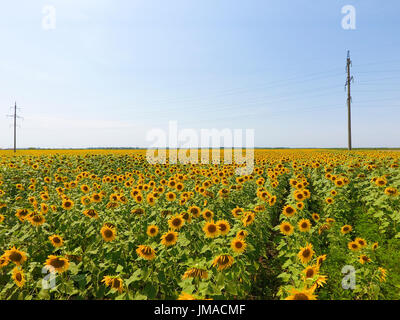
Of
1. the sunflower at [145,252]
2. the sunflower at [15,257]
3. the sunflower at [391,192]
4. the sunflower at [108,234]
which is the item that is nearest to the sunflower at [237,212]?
the sunflower at [145,252]

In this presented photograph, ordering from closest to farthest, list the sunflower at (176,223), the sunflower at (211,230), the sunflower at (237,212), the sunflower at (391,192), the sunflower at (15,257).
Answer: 1. the sunflower at (15,257)
2. the sunflower at (211,230)
3. the sunflower at (176,223)
4. the sunflower at (237,212)
5. the sunflower at (391,192)

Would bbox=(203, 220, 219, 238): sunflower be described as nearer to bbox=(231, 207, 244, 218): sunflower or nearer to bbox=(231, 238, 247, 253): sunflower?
bbox=(231, 238, 247, 253): sunflower

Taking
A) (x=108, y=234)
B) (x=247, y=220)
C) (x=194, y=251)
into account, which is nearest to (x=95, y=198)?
(x=108, y=234)

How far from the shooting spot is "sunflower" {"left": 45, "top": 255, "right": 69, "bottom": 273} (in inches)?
130

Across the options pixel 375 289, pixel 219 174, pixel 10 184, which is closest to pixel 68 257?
pixel 375 289

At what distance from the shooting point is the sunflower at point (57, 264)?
10.8ft

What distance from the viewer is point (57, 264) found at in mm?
3359

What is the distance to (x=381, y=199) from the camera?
7137 millimetres

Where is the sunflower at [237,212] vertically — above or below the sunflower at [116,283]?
above

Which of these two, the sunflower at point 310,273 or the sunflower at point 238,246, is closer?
the sunflower at point 310,273

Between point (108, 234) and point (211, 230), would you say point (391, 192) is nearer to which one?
point (211, 230)

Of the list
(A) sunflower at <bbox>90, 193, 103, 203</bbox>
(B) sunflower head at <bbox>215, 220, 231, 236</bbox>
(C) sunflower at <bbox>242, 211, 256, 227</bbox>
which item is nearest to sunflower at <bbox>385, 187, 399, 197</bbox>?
(C) sunflower at <bbox>242, 211, 256, 227</bbox>

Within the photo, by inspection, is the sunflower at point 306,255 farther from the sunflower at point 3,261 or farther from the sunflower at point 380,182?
the sunflower at point 380,182

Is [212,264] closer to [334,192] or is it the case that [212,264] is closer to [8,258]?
[8,258]
